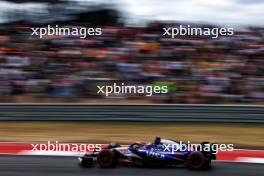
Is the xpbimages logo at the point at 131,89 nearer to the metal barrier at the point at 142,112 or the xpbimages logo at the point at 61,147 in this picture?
the metal barrier at the point at 142,112

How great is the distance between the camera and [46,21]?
43.2ft

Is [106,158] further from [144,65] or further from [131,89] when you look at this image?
[144,65]

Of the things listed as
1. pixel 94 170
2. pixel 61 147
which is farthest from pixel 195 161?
pixel 61 147

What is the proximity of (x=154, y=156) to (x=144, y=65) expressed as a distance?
4.35 m

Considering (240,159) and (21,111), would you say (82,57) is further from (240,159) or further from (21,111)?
(240,159)

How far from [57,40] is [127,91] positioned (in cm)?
191

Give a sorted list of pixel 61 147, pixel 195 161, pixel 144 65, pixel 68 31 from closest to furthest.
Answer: pixel 195 161 → pixel 61 147 → pixel 144 65 → pixel 68 31

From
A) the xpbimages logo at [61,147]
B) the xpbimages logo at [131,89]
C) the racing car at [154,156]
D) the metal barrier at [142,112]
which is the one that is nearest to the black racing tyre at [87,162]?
the racing car at [154,156]

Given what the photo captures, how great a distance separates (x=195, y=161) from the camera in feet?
19.8

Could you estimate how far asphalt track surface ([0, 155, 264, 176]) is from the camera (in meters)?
6.06

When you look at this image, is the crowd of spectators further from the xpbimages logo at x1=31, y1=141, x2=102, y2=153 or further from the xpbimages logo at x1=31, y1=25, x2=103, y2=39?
the xpbimages logo at x1=31, y1=141, x2=102, y2=153

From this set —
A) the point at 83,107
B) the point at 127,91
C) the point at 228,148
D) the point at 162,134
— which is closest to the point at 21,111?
the point at 83,107

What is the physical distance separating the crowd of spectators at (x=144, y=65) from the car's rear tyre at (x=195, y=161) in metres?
4.05

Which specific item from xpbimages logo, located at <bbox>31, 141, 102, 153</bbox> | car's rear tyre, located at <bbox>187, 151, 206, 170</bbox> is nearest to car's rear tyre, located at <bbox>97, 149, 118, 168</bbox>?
car's rear tyre, located at <bbox>187, 151, 206, 170</bbox>
